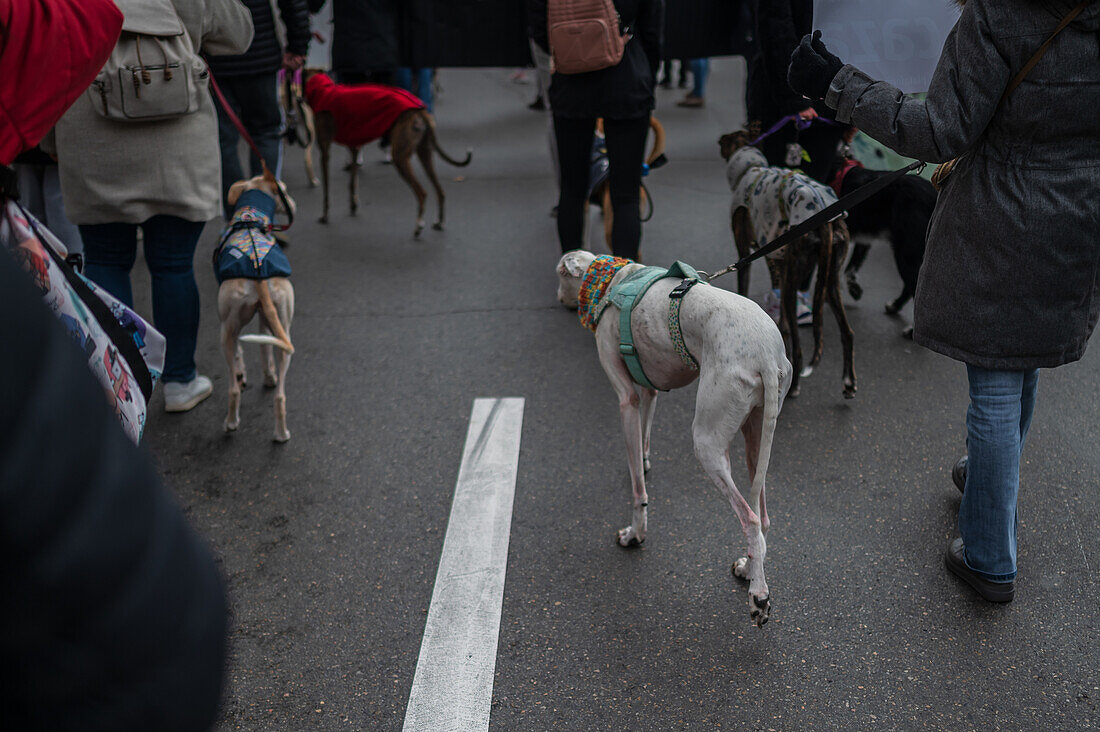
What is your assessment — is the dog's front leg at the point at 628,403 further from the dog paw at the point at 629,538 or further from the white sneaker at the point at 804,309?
the white sneaker at the point at 804,309

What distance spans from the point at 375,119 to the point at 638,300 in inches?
170

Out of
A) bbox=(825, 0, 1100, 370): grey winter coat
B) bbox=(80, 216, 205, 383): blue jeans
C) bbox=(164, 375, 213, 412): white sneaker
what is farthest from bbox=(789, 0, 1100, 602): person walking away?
bbox=(164, 375, 213, 412): white sneaker

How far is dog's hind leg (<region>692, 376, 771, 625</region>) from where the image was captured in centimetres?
243

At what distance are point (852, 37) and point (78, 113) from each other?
2.83 metres

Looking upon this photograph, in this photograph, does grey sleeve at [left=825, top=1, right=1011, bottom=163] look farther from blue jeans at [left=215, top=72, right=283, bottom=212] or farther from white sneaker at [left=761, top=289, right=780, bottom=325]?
blue jeans at [left=215, top=72, right=283, bottom=212]

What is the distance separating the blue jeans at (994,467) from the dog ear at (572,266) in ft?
4.16

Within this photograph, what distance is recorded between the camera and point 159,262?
369cm

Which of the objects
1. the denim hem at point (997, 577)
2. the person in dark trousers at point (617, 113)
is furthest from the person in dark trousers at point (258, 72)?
the denim hem at point (997, 577)

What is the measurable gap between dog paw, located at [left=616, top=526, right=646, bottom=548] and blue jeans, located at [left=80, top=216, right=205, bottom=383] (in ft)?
7.27

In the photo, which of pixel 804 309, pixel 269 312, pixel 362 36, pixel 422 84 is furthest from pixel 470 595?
pixel 422 84

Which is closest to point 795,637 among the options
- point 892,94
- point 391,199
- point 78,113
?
point 892,94

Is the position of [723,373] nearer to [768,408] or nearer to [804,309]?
[768,408]

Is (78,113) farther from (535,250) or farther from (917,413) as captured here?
(917,413)

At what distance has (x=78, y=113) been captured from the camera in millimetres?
3324
